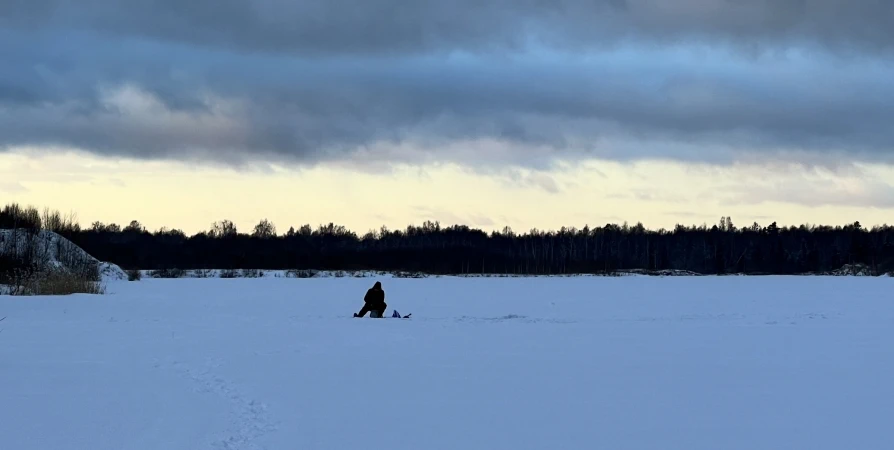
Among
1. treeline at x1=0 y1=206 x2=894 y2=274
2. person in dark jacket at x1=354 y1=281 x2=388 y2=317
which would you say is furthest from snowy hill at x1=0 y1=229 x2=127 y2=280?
treeline at x1=0 y1=206 x2=894 y2=274

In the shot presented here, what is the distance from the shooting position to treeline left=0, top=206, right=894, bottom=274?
91.6 meters

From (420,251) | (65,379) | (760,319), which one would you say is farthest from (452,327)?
(420,251)

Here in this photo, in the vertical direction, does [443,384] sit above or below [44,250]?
below

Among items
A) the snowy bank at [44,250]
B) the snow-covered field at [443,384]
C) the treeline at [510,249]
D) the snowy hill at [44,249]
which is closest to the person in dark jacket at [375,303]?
the snow-covered field at [443,384]

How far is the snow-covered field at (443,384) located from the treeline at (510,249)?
67564 mm

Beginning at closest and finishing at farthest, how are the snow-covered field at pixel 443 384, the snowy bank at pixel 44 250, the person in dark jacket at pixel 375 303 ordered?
the snow-covered field at pixel 443 384, the person in dark jacket at pixel 375 303, the snowy bank at pixel 44 250

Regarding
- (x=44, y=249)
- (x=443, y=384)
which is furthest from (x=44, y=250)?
(x=443, y=384)

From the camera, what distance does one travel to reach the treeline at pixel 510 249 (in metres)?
91.6

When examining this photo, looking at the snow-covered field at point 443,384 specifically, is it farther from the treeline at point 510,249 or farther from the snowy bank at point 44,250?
the treeline at point 510,249

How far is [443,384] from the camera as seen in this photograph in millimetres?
9242

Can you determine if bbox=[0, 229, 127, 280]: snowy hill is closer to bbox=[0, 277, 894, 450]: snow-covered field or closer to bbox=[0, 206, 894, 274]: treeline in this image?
bbox=[0, 277, 894, 450]: snow-covered field

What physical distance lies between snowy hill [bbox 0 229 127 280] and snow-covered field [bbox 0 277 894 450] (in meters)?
17.3

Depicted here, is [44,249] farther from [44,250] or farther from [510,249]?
[510,249]

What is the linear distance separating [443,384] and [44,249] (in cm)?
3245
